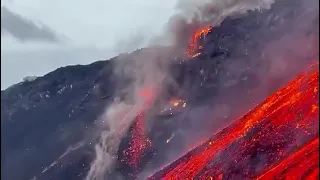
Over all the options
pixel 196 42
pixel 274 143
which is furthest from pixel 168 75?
pixel 274 143

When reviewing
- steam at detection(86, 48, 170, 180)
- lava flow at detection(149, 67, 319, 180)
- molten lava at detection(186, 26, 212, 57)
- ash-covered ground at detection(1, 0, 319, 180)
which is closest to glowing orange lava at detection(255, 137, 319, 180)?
lava flow at detection(149, 67, 319, 180)

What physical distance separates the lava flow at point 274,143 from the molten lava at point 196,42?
23.4m

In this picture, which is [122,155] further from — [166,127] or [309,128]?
[309,128]

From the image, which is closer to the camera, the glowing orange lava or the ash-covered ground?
the glowing orange lava

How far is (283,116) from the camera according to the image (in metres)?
25.3

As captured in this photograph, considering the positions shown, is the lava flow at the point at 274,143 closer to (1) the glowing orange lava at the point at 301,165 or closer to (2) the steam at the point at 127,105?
(1) the glowing orange lava at the point at 301,165

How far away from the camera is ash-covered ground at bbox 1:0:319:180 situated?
38.1 metres

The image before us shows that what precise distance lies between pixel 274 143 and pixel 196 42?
29750 mm

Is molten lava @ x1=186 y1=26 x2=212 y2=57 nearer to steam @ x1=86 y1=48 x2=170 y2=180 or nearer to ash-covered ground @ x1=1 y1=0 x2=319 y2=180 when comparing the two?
ash-covered ground @ x1=1 y1=0 x2=319 y2=180

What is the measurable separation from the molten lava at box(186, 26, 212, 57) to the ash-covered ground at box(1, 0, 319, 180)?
0.60 m

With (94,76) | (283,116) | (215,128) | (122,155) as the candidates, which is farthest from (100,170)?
(94,76)

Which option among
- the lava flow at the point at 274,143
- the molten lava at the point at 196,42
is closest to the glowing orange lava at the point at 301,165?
the lava flow at the point at 274,143

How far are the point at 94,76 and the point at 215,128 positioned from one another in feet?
137

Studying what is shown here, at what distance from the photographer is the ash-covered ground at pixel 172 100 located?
38.1 m
